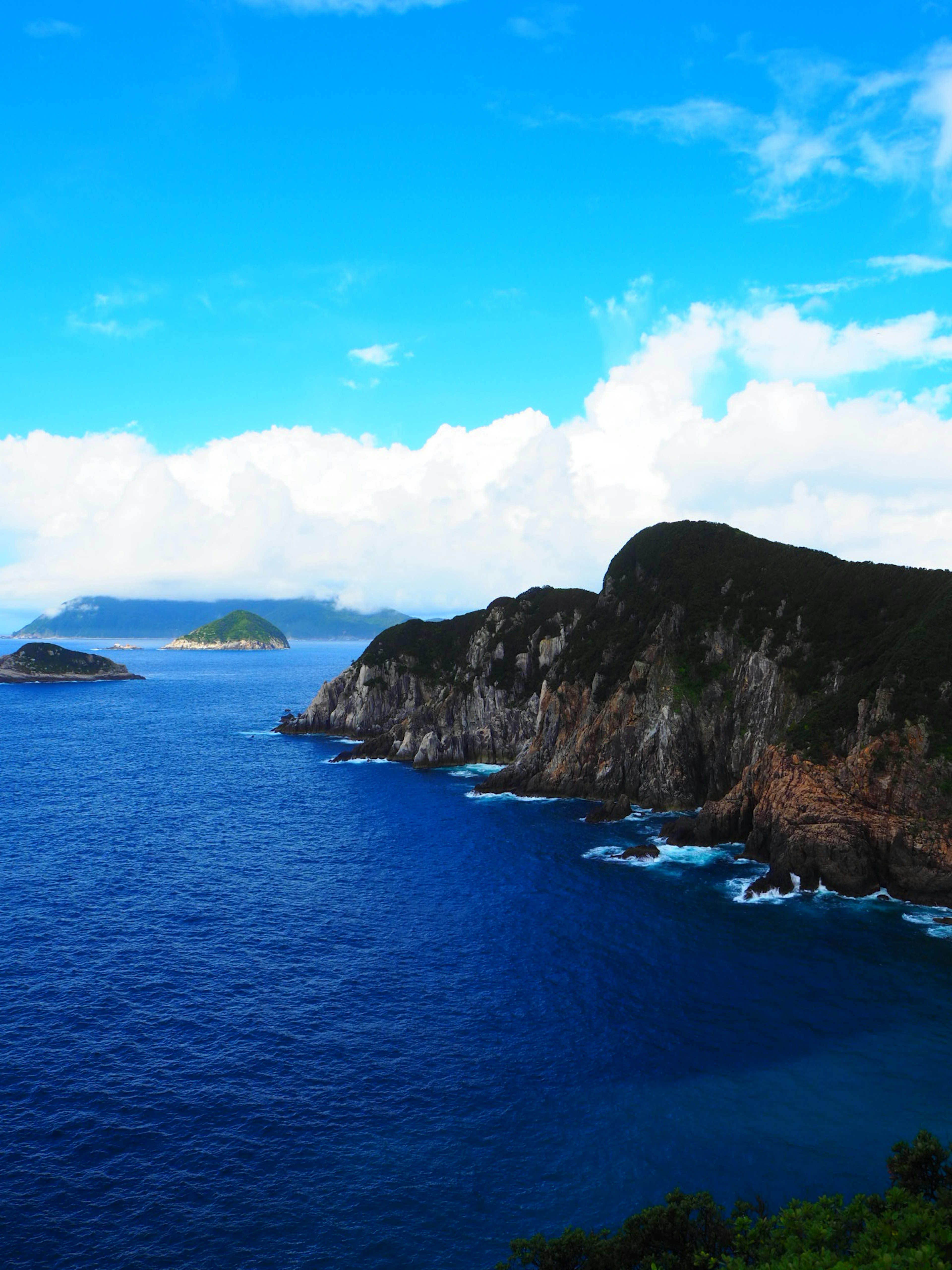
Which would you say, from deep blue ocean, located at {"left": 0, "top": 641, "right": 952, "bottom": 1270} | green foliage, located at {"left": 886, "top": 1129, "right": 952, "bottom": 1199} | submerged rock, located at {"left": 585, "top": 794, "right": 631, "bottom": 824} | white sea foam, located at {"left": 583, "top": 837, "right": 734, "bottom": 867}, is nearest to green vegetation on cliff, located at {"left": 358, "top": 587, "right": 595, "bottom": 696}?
submerged rock, located at {"left": 585, "top": 794, "right": 631, "bottom": 824}

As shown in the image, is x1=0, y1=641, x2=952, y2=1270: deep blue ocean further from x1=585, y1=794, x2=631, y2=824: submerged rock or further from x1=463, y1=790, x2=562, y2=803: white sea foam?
x1=463, y1=790, x2=562, y2=803: white sea foam

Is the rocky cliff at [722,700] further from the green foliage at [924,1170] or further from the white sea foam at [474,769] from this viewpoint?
the green foliage at [924,1170]

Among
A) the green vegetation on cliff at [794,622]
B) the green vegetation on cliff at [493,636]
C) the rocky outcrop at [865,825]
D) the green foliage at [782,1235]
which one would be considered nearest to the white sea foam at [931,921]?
the rocky outcrop at [865,825]

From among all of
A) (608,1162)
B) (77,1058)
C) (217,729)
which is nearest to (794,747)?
(608,1162)

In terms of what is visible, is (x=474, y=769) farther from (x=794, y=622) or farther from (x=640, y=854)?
(x=794, y=622)

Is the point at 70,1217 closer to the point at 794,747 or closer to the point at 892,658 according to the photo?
the point at 794,747

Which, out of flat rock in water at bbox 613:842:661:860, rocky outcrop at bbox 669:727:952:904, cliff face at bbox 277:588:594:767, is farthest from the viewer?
cliff face at bbox 277:588:594:767

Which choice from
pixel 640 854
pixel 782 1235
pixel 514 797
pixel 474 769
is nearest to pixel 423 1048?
pixel 782 1235
